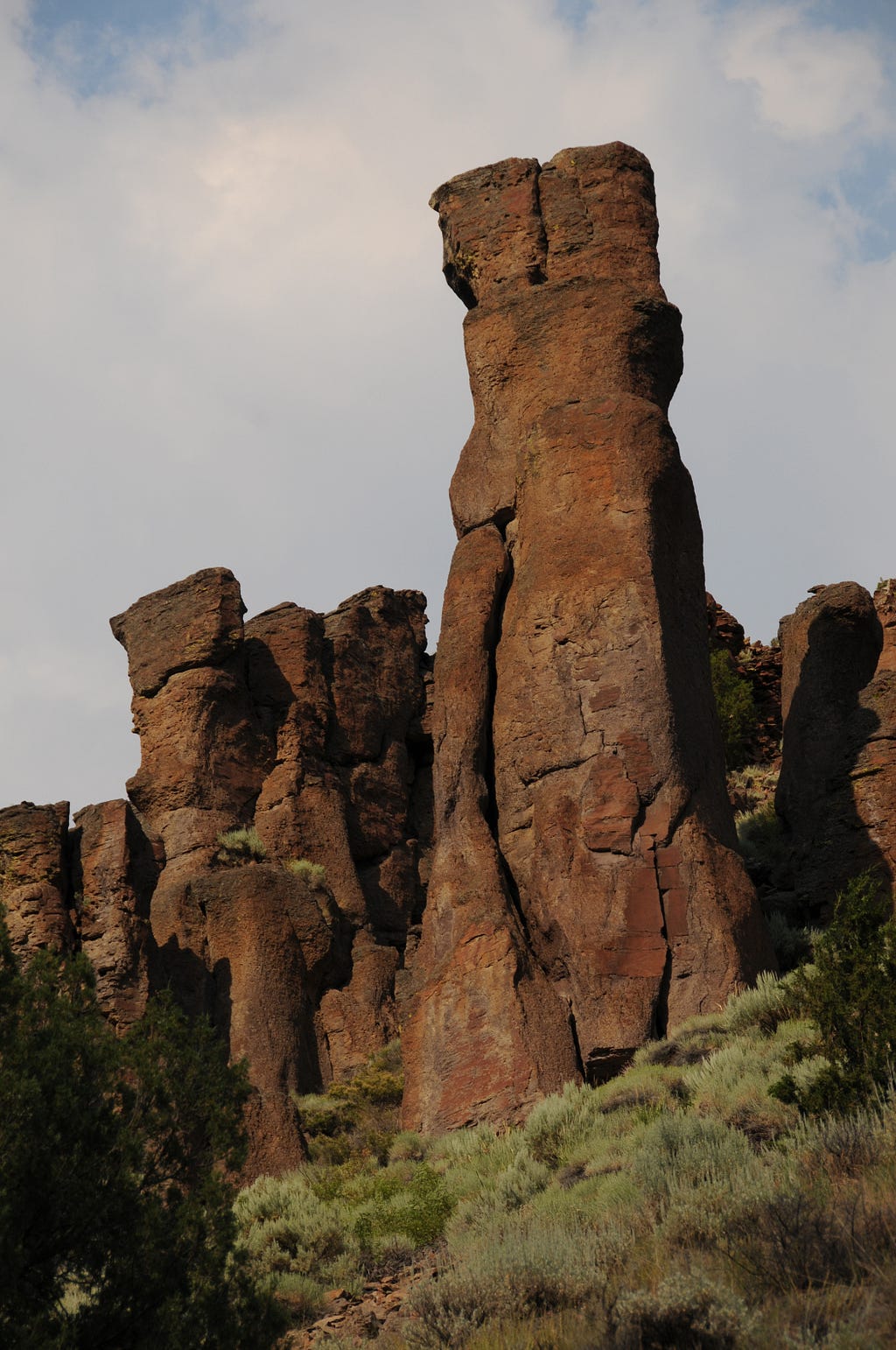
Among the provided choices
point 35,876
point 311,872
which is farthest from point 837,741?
point 35,876

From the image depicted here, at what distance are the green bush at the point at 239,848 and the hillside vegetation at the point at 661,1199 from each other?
6.06 m

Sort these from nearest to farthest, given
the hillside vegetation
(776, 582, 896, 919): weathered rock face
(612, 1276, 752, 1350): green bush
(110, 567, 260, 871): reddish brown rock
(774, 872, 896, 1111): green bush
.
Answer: (612, 1276, 752, 1350): green bush < the hillside vegetation < (774, 872, 896, 1111): green bush < (776, 582, 896, 919): weathered rock face < (110, 567, 260, 871): reddish brown rock

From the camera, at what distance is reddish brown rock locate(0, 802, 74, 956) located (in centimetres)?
2434

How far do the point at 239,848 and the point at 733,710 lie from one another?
13653 mm

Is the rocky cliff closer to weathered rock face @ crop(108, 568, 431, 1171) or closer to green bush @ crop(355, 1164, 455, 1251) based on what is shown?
weathered rock face @ crop(108, 568, 431, 1171)

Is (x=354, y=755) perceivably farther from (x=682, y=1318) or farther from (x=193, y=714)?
(x=682, y=1318)

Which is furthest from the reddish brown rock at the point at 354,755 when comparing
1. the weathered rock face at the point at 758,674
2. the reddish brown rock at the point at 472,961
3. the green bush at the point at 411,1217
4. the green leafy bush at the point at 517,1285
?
the green leafy bush at the point at 517,1285

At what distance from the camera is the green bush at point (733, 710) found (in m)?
35.7

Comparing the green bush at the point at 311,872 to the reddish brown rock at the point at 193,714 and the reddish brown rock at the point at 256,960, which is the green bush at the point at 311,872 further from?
the reddish brown rock at the point at 193,714

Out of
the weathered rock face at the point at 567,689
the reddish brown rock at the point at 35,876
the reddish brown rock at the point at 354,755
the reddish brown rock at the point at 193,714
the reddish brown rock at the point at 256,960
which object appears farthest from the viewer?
the reddish brown rock at the point at 193,714

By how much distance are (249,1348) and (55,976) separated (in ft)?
10.2

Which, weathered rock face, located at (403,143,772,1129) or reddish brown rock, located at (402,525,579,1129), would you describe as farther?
weathered rock face, located at (403,143,772,1129)

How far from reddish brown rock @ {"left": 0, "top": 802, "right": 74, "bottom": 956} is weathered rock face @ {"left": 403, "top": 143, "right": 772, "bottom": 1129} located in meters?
6.80

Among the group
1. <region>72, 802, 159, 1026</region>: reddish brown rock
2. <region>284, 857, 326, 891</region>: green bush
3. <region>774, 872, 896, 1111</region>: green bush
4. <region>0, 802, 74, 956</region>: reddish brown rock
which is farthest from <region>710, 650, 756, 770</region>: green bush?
<region>774, 872, 896, 1111</region>: green bush
